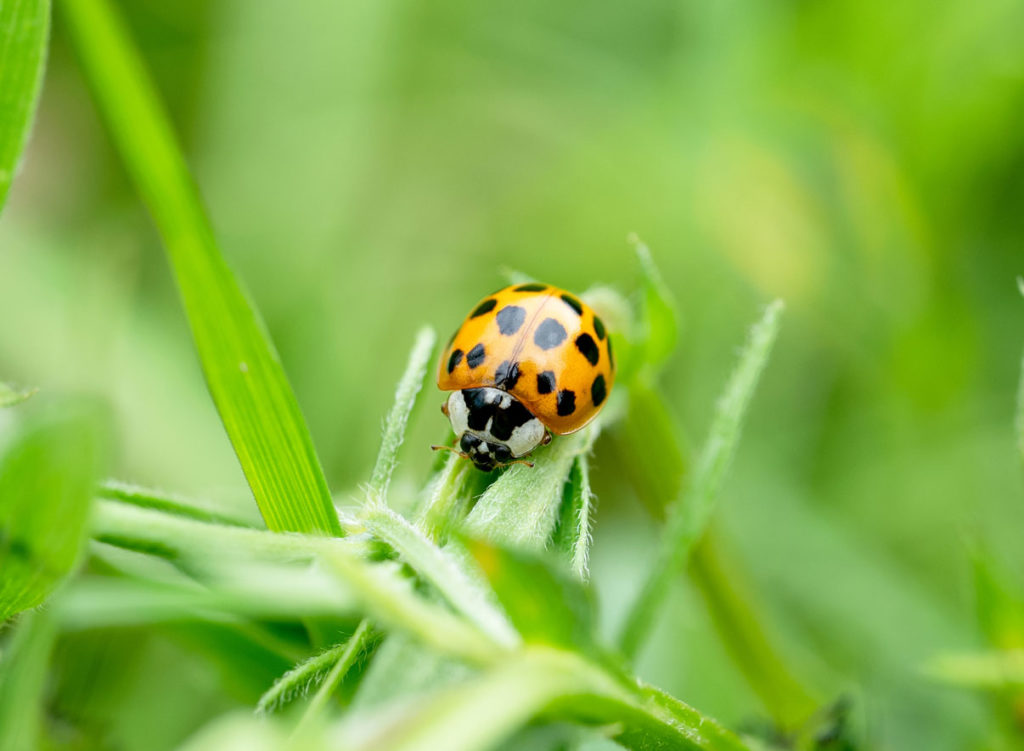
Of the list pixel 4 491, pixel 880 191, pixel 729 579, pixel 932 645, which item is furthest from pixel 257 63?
pixel 4 491

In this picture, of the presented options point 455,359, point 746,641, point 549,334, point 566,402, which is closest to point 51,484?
point 566,402

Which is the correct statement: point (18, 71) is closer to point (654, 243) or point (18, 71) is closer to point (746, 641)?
point (746, 641)

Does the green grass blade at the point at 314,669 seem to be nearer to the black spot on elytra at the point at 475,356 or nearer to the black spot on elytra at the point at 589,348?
the black spot on elytra at the point at 589,348

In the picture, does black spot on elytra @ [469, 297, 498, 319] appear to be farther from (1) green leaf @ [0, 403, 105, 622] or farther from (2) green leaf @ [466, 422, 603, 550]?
(1) green leaf @ [0, 403, 105, 622]

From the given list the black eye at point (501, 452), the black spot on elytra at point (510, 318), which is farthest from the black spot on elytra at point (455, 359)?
the black eye at point (501, 452)

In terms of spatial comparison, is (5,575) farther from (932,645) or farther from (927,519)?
(927,519)

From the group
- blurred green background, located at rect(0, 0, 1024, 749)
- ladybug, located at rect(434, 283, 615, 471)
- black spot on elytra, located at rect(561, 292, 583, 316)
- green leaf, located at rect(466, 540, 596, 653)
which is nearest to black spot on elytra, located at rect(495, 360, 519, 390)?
ladybug, located at rect(434, 283, 615, 471)

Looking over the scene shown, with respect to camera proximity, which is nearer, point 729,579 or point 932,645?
point 729,579
